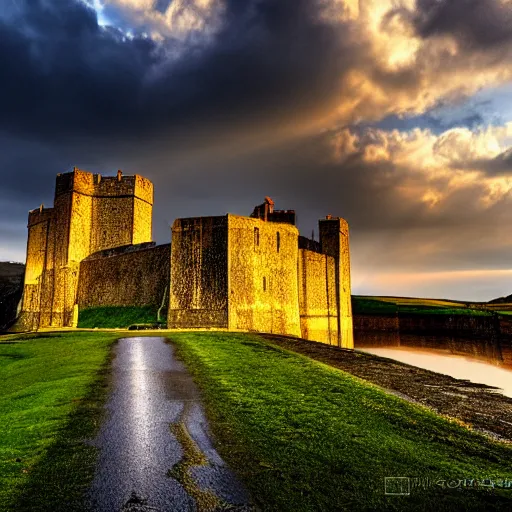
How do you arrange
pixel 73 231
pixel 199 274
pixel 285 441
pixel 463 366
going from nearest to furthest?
1. pixel 285 441
2. pixel 199 274
3. pixel 463 366
4. pixel 73 231

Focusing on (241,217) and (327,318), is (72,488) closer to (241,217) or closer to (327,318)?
(241,217)

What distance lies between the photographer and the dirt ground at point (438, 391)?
12.2m


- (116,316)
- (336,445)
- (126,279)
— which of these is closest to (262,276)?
(116,316)

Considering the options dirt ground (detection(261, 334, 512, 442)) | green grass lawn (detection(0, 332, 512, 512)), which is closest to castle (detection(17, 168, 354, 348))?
dirt ground (detection(261, 334, 512, 442))

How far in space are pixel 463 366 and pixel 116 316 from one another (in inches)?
1175

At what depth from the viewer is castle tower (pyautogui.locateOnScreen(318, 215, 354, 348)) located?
50.7 meters

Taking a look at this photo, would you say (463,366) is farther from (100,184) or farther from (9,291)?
(9,291)

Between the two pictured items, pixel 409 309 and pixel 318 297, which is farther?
pixel 409 309

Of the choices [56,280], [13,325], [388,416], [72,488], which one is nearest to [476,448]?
[388,416]

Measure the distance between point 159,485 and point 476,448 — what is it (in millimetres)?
6146

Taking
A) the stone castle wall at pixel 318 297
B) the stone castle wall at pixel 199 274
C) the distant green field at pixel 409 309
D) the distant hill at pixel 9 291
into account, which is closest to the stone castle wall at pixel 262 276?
the stone castle wall at pixel 199 274

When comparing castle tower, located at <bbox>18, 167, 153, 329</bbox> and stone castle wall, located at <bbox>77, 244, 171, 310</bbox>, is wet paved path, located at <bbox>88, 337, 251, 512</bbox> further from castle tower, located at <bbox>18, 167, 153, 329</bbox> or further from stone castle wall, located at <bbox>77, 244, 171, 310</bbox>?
castle tower, located at <bbox>18, 167, 153, 329</bbox>

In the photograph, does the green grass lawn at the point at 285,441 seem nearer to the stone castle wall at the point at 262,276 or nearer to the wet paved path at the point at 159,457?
the wet paved path at the point at 159,457

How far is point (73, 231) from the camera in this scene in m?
53.4
